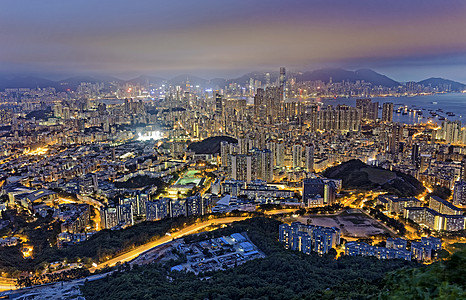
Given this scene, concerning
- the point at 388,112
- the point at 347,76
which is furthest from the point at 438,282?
the point at 347,76

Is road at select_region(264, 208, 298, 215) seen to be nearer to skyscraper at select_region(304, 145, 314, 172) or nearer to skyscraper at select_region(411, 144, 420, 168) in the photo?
skyscraper at select_region(304, 145, 314, 172)

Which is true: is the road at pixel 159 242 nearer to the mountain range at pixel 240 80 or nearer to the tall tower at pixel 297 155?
the tall tower at pixel 297 155

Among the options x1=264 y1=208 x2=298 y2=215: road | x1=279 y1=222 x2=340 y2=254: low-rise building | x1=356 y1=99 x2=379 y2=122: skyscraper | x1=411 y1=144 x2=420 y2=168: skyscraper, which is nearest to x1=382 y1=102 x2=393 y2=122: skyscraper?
x1=356 y1=99 x2=379 y2=122: skyscraper

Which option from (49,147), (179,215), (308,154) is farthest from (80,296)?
(49,147)

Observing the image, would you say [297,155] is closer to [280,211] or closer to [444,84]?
[280,211]

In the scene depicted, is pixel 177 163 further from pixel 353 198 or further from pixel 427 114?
pixel 427 114

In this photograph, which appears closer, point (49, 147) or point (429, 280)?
point (429, 280)
